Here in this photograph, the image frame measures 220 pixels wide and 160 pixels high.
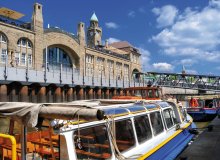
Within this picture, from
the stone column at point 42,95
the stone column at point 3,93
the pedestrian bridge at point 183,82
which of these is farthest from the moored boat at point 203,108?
→ the pedestrian bridge at point 183,82

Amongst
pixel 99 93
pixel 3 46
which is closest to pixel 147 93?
pixel 99 93

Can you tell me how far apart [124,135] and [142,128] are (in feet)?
3.69

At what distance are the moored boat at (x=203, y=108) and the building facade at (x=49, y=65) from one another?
14005mm

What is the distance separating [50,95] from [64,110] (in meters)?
26.2

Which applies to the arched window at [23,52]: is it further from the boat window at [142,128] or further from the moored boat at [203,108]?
the boat window at [142,128]

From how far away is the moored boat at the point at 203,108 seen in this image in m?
25.0

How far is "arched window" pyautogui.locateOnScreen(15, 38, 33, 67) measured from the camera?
39.8 metres

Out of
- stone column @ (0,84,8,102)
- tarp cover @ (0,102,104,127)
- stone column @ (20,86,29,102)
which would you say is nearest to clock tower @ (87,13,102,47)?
stone column @ (20,86,29,102)

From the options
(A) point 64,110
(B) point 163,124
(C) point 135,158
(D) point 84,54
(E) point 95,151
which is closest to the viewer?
(A) point 64,110

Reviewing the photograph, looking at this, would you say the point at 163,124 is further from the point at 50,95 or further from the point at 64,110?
the point at 50,95

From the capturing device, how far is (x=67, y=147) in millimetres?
4609

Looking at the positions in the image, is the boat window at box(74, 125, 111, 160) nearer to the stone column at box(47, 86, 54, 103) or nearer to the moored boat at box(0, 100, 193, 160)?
the moored boat at box(0, 100, 193, 160)

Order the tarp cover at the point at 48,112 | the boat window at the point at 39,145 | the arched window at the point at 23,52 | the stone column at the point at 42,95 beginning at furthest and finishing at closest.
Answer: the arched window at the point at 23,52 → the stone column at the point at 42,95 → the boat window at the point at 39,145 → the tarp cover at the point at 48,112

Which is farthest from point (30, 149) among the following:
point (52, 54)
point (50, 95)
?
point (52, 54)
